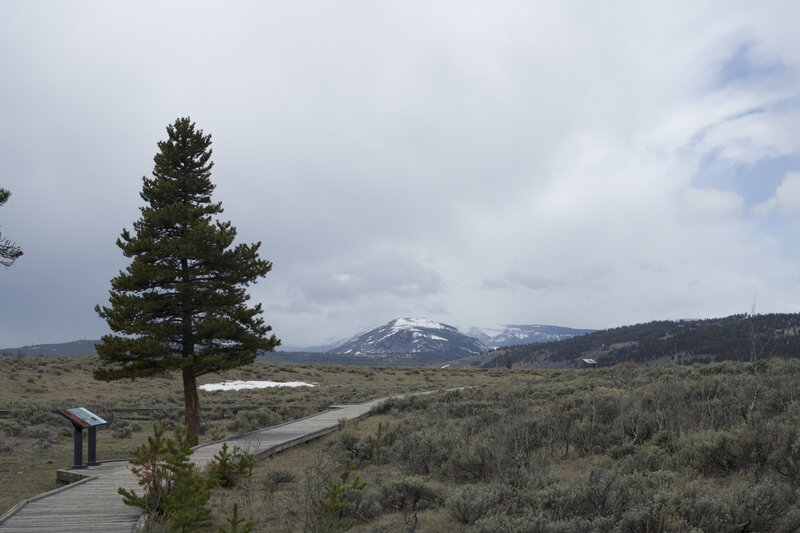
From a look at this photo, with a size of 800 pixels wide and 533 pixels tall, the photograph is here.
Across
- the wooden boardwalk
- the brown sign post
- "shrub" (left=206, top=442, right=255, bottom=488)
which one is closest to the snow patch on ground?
the brown sign post

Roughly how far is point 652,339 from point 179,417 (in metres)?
170

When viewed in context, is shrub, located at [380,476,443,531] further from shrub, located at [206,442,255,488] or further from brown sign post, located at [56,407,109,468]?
brown sign post, located at [56,407,109,468]

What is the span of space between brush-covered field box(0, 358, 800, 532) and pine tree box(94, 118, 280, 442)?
3.17 m

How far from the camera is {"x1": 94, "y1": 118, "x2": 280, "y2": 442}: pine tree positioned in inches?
619

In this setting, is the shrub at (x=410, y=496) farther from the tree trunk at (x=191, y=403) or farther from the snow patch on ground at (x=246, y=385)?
the snow patch on ground at (x=246, y=385)

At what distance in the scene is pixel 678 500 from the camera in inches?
254

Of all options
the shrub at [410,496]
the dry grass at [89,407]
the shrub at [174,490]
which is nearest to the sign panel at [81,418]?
the dry grass at [89,407]

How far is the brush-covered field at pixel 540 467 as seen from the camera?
629 centimetres

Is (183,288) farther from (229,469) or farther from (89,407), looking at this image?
(89,407)

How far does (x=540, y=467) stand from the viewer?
29.5 feet

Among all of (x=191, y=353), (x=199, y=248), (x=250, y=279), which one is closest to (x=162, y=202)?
(x=199, y=248)

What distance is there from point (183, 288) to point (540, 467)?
1124 cm

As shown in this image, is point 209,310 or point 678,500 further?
point 209,310

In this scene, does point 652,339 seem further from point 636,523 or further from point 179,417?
point 636,523
